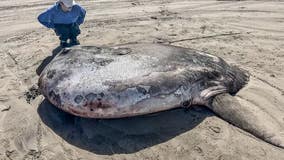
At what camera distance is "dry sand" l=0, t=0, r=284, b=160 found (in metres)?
4.34

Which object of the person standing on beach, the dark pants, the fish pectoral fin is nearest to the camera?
the fish pectoral fin

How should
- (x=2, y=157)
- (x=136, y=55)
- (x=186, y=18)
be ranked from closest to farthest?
1. (x=2, y=157)
2. (x=136, y=55)
3. (x=186, y=18)

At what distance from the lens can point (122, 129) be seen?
4.59 m

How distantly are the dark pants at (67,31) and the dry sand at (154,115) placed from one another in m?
0.39

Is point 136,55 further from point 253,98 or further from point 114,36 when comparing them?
point 114,36

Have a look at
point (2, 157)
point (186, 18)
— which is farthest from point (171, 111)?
point (186, 18)

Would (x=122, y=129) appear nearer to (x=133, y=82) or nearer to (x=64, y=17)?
(x=133, y=82)

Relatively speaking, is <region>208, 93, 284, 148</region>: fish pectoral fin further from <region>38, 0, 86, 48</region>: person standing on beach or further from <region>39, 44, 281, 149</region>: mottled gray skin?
<region>38, 0, 86, 48</region>: person standing on beach

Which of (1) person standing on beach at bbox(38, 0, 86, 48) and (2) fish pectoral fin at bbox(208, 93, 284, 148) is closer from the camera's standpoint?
(2) fish pectoral fin at bbox(208, 93, 284, 148)

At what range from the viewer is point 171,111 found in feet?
16.0

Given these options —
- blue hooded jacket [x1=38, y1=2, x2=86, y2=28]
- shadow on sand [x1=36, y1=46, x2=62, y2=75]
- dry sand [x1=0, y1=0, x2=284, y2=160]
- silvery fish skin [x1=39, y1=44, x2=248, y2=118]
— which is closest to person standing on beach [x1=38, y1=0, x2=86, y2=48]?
blue hooded jacket [x1=38, y1=2, x2=86, y2=28]

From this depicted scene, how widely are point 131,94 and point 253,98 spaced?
6.19 feet

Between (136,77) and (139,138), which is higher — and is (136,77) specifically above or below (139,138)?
above

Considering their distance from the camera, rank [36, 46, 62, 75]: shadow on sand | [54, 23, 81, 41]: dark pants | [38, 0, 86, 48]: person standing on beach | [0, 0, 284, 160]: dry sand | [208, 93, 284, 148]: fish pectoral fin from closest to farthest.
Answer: [0, 0, 284, 160]: dry sand < [208, 93, 284, 148]: fish pectoral fin < [36, 46, 62, 75]: shadow on sand < [38, 0, 86, 48]: person standing on beach < [54, 23, 81, 41]: dark pants
